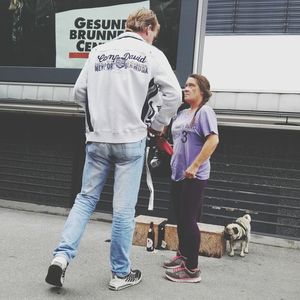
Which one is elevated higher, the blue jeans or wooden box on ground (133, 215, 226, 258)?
the blue jeans

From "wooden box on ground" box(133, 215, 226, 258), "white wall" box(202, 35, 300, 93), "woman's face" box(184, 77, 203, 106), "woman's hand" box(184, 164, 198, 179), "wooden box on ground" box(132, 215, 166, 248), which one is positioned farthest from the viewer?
"white wall" box(202, 35, 300, 93)

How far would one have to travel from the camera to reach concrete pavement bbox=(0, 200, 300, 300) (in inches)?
126

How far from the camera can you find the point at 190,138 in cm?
374

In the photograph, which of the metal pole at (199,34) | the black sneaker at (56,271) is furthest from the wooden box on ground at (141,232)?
the black sneaker at (56,271)

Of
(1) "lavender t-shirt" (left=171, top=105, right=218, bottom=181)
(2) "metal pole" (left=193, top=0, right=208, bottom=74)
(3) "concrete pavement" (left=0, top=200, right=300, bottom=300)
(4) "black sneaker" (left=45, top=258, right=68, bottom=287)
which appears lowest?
(3) "concrete pavement" (left=0, top=200, right=300, bottom=300)

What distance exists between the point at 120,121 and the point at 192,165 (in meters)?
0.78

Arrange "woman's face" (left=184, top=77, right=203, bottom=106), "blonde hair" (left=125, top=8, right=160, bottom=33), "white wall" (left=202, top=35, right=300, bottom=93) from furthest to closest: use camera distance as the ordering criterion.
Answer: "white wall" (left=202, top=35, right=300, bottom=93)
"woman's face" (left=184, top=77, right=203, bottom=106)
"blonde hair" (left=125, top=8, right=160, bottom=33)

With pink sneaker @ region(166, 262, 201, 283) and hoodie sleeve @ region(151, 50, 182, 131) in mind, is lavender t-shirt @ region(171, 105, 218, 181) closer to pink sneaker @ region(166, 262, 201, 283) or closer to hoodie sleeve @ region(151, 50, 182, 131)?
hoodie sleeve @ region(151, 50, 182, 131)

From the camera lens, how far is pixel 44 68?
6.24 metres

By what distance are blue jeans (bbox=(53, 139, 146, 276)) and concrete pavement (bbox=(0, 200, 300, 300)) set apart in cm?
30

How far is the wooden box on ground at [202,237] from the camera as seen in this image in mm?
4742

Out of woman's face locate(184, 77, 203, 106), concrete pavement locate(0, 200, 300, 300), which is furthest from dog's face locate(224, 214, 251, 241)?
woman's face locate(184, 77, 203, 106)

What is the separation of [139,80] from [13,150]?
5049 millimetres

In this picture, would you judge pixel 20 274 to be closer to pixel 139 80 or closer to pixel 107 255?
pixel 107 255
